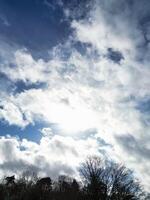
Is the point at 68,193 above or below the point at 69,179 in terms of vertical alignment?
below

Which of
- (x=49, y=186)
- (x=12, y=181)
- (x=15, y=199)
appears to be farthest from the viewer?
(x=12, y=181)

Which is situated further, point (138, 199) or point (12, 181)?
point (12, 181)

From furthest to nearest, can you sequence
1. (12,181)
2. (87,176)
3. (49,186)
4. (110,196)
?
(12,181) → (49,186) → (87,176) → (110,196)

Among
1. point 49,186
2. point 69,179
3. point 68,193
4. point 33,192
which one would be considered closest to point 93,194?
point 68,193

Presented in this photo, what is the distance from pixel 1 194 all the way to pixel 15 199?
13.0 feet

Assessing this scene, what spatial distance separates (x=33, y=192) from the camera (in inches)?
2820

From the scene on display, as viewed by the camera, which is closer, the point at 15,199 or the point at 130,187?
the point at 130,187

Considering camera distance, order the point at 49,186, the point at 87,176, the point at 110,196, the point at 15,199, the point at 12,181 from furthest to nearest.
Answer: the point at 12,181, the point at 49,186, the point at 15,199, the point at 87,176, the point at 110,196

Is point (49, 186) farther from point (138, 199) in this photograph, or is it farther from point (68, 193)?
point (138, 199)

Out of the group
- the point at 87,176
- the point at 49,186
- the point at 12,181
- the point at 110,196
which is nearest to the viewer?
the point at 110,196

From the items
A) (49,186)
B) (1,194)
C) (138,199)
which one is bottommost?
(138,199)

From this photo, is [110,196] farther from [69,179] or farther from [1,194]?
[69,179]

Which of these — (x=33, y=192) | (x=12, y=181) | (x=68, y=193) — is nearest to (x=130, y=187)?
(x=68, y=193)

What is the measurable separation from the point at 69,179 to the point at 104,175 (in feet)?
153
